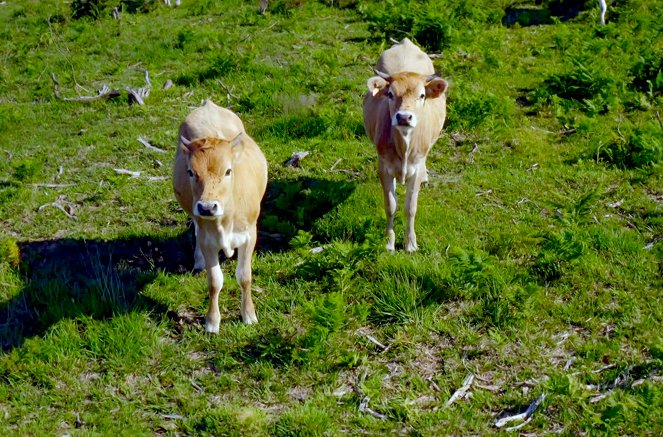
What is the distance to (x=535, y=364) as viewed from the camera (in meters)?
6.81

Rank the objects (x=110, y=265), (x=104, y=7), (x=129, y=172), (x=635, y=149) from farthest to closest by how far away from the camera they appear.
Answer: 1. (x=104, y=7)
2. (x=129, y=172)
3. (x=635, y=149)
4. (x=110, y=265)

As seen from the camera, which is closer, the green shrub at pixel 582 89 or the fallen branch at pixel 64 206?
the fallen branch at pixel 64 206

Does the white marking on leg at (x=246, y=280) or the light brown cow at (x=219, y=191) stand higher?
the light brown cow at (x=219, y=191)

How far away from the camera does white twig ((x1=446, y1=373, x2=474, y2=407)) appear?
253 inches

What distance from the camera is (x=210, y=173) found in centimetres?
655

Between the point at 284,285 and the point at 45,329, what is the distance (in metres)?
2.37

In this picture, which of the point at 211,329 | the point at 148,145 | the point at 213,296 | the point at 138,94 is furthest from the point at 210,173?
the point at 138,94

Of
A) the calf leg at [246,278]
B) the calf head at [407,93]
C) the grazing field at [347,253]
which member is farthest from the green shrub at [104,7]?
the calf leg at [246,278]

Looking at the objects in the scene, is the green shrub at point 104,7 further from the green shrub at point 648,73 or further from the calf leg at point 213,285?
the calf leg at point 213,285

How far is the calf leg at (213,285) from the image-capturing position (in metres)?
7.20

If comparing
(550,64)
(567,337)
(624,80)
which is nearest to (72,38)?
(550,64)

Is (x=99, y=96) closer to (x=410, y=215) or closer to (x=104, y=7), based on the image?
(x=104, y=7)

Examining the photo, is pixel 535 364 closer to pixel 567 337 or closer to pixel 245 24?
pixel 567 337

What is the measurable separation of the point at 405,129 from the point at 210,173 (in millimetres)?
2300
